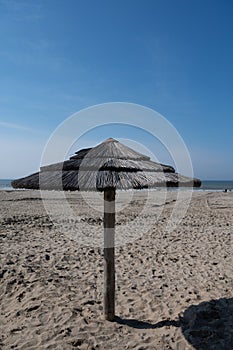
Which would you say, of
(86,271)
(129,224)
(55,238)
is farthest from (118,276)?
(129,224)

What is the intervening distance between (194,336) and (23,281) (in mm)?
3125

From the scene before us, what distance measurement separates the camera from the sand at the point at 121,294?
12.9 feet

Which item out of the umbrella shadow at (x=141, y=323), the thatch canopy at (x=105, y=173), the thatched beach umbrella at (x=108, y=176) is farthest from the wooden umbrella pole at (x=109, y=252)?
the thatch canopy at (x=105, y=173)

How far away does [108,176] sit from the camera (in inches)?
145

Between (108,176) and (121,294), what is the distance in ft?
8.35

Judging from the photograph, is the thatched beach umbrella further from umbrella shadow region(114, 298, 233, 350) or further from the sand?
umbrella shadow region(114, 298, 233, 350)

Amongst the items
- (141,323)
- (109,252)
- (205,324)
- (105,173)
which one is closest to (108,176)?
(105,173)

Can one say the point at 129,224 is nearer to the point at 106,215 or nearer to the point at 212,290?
the point at 212,290

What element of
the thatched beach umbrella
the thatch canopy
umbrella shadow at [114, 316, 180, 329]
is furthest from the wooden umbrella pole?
the thatch canopy

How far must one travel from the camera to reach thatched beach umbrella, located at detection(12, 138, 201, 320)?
371cm

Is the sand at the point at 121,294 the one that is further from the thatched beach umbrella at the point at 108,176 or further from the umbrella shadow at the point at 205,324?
the thatched beach umbrella at the point at 108,176

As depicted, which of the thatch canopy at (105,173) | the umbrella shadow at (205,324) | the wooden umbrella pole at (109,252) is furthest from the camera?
the wooden umbrella pole at (109,252)

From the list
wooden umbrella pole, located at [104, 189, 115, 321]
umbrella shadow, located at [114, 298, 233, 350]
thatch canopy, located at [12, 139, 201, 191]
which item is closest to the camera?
thatch canopy, located at [12, 139, 201, 191]

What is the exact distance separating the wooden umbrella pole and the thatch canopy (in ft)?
1.52
